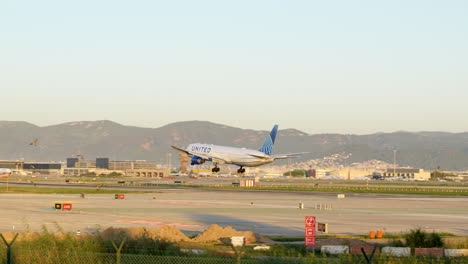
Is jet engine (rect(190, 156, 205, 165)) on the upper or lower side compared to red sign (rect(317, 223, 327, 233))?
upper

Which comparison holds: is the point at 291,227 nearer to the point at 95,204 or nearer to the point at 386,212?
the point at 386,212

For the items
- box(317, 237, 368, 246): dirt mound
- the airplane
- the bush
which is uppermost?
the airplane

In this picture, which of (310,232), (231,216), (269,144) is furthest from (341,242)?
(269,144)

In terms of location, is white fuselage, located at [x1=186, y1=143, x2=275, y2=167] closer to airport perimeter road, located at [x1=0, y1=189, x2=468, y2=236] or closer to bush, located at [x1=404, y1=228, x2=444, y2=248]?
airport perimeter road, located at [x1=0, y1=189, x2=468, y2=236]

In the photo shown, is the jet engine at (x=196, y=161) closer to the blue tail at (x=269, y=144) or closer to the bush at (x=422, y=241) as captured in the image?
the blue tail at (x=269, y=144)

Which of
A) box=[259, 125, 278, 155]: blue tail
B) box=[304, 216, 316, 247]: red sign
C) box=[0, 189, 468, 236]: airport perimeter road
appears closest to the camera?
box=[304, 216, 316, 247]: red sign

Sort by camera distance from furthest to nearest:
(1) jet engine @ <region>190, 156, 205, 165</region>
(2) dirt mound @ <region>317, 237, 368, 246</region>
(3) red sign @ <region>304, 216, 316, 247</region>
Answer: (1) jet engine @ <region>190, 156, 205, 165</region> < (2) dirt mound @ <region>317, 237, 368, 246</region> < (3) red sign @ <region>304, 216, 316, 247</region>

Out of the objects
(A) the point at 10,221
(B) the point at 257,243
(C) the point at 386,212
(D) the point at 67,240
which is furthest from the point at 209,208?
(D) the point at 67,240

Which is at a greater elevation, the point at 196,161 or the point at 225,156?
the point at 225,156

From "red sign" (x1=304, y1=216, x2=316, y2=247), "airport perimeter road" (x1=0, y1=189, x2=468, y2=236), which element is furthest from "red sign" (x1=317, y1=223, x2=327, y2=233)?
"red sign" (x1=304, y1=216, x2=316, y2=247)

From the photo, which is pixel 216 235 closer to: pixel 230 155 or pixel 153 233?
pixel 153 233

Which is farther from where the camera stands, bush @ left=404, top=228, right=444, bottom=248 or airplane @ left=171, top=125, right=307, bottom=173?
airplane @ left=171, top=125, right=307, bottom=173

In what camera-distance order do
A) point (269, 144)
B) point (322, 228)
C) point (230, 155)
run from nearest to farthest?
1. point (322, 228)
2. point (230, 155)
3. point (269, 144)

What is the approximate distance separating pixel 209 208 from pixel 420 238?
40.5 metres
